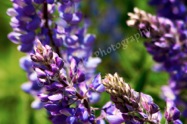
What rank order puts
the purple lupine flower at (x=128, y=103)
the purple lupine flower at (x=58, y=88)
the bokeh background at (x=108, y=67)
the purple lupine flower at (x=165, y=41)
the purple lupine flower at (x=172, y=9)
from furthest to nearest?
the bokeh background at (x=108, y=67) → the purple lupine flower at (x=172, y=9) → the purple lupine flower at (x=165, y=41) → the purple lupine flower at (x=58, y=88) → the purple lupine flower at (x=128, y=103)

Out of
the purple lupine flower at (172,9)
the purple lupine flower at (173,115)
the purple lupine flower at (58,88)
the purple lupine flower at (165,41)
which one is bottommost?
the purple lupine flower at (173,115)

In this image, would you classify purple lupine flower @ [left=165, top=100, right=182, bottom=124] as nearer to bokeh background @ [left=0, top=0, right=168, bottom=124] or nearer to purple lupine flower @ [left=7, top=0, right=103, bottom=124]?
purple lupine flower @ [left=7, top=0, right=103, bottom=124]

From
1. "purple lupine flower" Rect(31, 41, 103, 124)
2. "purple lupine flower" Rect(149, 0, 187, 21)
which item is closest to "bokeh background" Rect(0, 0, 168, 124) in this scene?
"purple lupine flower" Rect(149, 0, 187, 21)

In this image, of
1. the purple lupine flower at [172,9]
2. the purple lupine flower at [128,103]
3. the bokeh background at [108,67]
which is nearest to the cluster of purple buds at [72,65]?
the purple lupine flower at [128,103]

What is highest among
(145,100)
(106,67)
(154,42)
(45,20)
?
(106,67)

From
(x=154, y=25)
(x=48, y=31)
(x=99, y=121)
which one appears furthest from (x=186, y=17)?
(x=99, y=121)

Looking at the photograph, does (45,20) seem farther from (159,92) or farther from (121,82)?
(159,92)

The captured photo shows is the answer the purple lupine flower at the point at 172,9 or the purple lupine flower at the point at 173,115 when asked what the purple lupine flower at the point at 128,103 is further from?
the purple lupine flower at the point at 172,9
